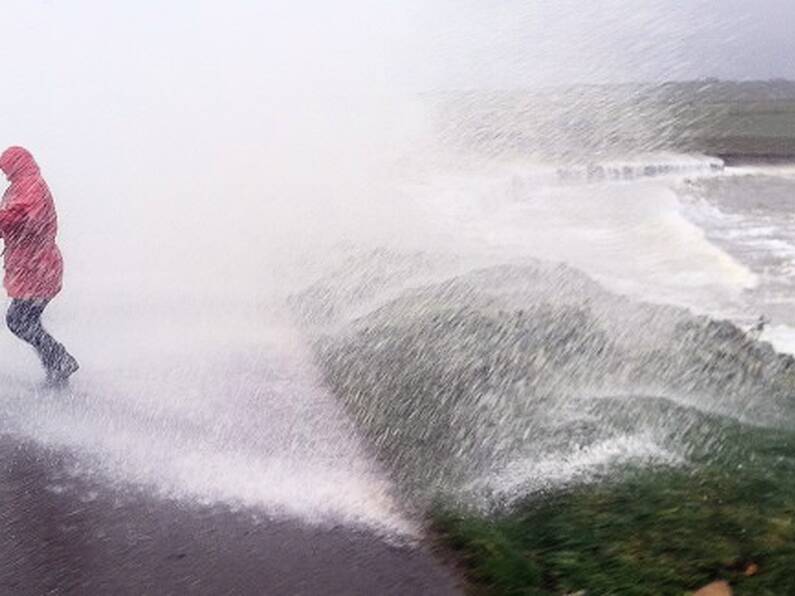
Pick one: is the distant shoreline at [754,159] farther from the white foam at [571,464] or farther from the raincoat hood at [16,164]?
the raincoat hood at [16,164]

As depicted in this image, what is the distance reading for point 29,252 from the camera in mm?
8336

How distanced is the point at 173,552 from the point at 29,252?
3592 millimetres

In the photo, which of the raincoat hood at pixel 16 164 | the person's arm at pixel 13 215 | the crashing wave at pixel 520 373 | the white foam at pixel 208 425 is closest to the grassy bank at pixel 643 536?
the crashing wave at pixel 520 373

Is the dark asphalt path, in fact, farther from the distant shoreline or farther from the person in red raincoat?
the distant shoreline

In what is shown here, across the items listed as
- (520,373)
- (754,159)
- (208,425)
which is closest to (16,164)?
(208,425)

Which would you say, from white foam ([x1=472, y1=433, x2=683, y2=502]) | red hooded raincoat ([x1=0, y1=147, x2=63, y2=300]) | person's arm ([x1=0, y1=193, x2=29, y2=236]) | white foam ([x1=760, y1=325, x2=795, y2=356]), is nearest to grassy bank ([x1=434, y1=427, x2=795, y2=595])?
white foam ([x1=472, y1=433, x2=683, y2=502])

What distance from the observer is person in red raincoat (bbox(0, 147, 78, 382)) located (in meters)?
8.31

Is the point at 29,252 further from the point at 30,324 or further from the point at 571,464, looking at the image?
the point at 571,464

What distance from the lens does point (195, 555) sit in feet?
18.8

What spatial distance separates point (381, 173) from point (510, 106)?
29.8 metres

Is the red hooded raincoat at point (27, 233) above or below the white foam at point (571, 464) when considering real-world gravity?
above

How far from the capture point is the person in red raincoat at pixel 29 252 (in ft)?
27.3

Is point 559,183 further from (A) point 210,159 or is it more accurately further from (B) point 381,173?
(A) point 210,159

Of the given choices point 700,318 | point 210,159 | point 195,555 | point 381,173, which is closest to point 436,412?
point 195,555
